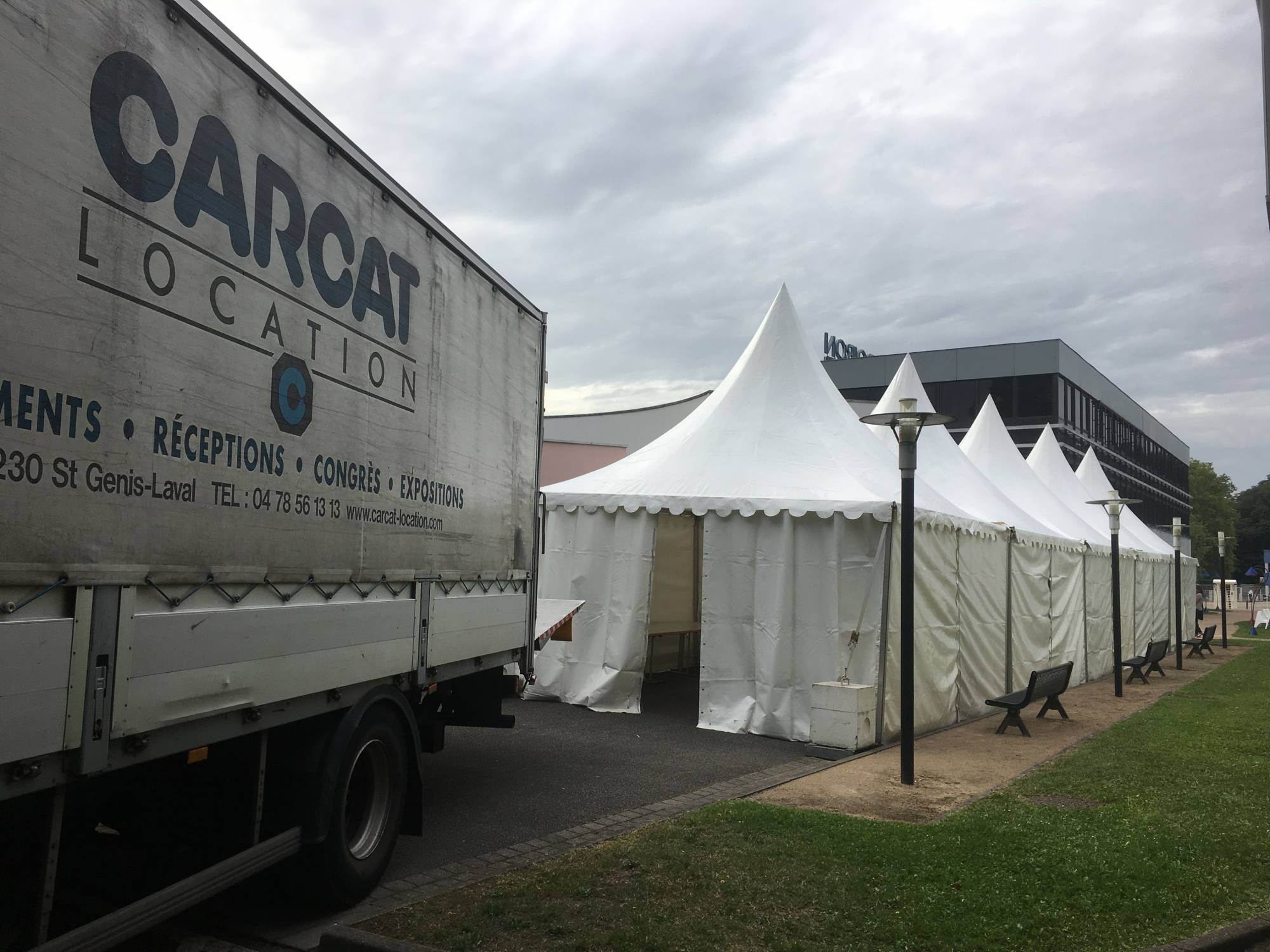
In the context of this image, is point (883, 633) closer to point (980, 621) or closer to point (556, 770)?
point (980, 621)

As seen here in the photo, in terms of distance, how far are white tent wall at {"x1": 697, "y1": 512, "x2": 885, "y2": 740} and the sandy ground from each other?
48.9 inches

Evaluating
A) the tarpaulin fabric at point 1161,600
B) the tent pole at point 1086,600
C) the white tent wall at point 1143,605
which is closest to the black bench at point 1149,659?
the tent pole at point 1086,600

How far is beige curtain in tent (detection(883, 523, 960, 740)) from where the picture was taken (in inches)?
415

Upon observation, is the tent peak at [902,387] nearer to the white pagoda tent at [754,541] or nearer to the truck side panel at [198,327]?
the white pagoda tent at [754,541]

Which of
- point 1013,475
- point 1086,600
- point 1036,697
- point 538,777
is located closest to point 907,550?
point 538,777

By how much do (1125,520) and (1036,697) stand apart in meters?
18.8

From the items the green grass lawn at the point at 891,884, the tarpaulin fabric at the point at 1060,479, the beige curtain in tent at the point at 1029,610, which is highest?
the tarpaulin fabric at the point at 1060,479

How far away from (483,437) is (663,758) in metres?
4.06

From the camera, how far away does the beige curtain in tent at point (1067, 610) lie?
16.4 meters

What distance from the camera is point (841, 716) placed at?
978 centimetres

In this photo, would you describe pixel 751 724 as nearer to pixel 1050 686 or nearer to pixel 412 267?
pixel 1050 686

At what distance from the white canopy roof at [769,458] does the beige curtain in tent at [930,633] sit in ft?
1.31

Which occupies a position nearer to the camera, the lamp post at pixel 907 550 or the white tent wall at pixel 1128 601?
the lamp post at pixel 907 550

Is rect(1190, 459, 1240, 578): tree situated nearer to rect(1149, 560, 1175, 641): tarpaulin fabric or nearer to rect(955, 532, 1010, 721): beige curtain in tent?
rect(1149, 560, 1175, 641): tarpaulin fabric
